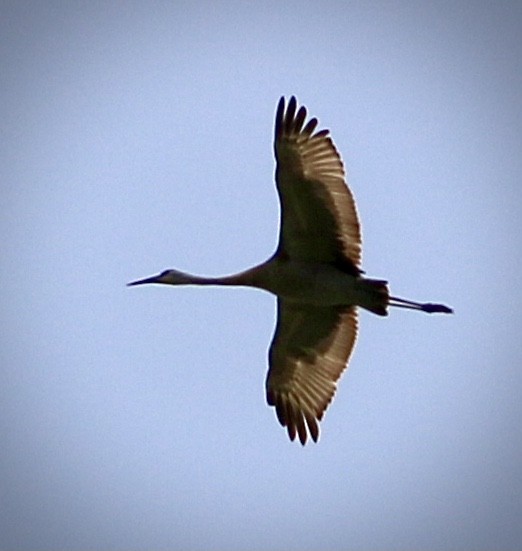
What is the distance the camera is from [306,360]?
18.6 metres

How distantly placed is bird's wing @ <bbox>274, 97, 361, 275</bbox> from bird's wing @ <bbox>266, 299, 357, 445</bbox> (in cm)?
110

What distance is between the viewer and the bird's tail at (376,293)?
17188 millimetres

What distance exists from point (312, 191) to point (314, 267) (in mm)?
832

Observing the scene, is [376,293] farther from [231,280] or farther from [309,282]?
[231,280]

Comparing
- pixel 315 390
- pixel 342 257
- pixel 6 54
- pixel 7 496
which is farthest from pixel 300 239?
pixel 6 54

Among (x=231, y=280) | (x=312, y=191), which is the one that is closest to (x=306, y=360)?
(x=231, y=280)

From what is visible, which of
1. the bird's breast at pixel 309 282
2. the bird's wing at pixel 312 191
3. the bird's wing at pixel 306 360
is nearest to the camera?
the bird's wing at pixel 312 191

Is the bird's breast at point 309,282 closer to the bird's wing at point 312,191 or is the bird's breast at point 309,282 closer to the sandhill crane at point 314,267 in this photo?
the sandhill crane at point 314,267

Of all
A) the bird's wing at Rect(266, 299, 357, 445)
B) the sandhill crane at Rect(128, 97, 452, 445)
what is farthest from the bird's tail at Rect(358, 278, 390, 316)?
the bird's wing at Rect(266, 299, 357, 445)

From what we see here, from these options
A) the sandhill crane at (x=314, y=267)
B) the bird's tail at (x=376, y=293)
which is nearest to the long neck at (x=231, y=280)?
the sandhill crane at (x=314, y=267)

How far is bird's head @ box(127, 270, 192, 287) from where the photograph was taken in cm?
1858

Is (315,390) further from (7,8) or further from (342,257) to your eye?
(7,8)

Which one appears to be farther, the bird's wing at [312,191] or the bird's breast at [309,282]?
the bird's breast at [309,282]

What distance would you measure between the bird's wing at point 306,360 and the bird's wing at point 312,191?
→ 1102 millimetres
